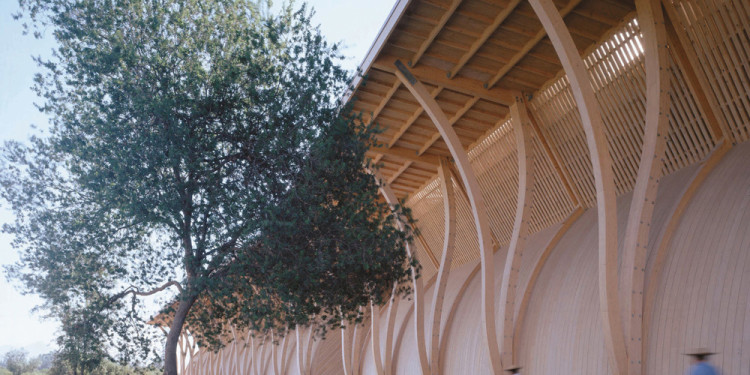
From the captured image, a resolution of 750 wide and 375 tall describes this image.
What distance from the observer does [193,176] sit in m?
12.5

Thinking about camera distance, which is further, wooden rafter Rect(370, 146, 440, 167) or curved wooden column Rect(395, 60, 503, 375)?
wooden rafter Rect(370, 146, 440, 167)

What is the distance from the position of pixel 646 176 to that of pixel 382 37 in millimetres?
7250

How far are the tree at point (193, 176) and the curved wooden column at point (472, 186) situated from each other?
282 cm

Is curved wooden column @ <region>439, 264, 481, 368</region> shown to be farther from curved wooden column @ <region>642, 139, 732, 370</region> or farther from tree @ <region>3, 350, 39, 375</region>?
tree @ <region>3, 350, 39, 375</region>

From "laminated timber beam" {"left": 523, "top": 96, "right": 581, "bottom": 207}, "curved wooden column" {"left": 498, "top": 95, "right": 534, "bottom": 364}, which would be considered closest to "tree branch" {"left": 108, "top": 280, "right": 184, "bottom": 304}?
"curved wooden column" {"left": 498, "top": 95, "right": 534, "bottom": 364}

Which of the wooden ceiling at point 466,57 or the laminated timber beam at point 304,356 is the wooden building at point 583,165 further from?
the laminated timber beam at point 304,356

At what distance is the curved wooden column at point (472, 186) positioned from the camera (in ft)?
52.9

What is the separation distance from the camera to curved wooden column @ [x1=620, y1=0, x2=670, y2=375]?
11844mm

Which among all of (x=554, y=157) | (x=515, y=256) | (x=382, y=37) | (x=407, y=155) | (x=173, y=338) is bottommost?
(x=173, y=338)

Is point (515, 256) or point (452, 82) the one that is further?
point (452, 82)

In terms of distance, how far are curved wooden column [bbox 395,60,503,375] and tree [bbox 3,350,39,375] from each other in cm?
8309

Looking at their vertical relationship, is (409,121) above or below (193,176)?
above

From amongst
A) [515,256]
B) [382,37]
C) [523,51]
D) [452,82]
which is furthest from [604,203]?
[382,37]

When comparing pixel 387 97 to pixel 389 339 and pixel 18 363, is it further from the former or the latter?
pixel 18 363
